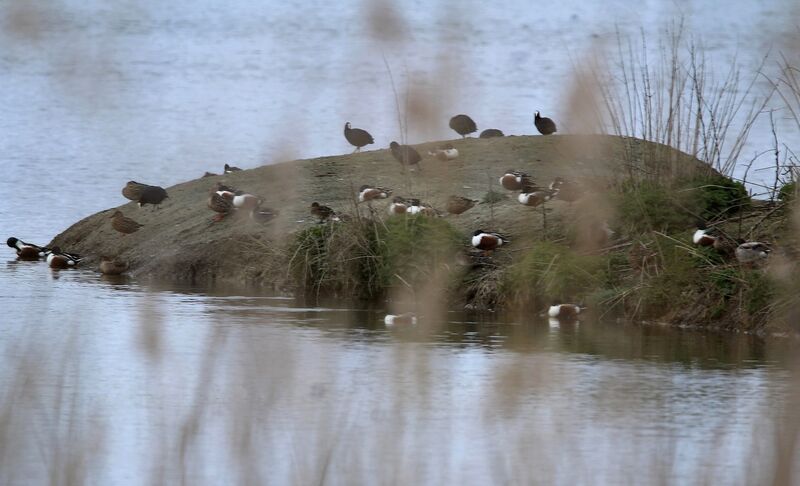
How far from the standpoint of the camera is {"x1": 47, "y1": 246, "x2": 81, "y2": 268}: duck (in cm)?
1453

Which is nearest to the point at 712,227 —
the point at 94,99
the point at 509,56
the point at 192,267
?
the point at 509,56

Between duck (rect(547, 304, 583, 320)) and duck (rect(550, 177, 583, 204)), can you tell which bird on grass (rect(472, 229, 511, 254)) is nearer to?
duck (rect(550, 177, 583, 204))

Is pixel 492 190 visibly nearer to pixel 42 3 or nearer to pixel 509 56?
pixel 509 56

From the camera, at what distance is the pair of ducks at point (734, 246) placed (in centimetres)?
1091

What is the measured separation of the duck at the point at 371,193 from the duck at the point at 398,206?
0.54 m

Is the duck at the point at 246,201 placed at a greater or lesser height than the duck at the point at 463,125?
lesser

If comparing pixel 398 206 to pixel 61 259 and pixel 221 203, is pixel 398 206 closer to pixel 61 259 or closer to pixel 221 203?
pixel 221 203

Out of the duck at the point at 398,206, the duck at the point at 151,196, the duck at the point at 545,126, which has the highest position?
the duck at the point at 545,126

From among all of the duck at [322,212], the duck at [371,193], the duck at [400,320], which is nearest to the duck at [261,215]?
the duck at [322,212]

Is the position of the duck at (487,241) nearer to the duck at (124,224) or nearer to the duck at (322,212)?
the duck at (322,212)

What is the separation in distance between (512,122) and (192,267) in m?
9.84

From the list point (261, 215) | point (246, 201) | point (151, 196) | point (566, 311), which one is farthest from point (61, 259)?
point (566, 311)

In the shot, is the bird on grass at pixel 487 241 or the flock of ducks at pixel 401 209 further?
the bird on grass at pixel 487 241

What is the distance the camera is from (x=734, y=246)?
1138cm
